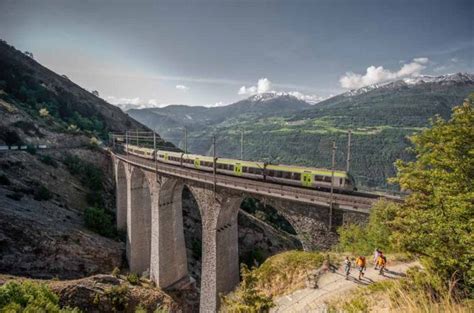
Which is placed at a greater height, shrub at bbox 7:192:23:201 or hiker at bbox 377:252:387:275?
hiker at bbox 377:252:387:275

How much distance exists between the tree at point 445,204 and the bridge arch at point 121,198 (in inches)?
1700

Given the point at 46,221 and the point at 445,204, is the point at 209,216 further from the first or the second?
the point at 46,221

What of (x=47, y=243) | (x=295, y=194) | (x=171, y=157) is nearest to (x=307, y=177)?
(x=295, y=194)

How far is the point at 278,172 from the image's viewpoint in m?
23.5

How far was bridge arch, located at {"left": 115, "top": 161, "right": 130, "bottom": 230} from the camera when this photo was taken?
46.1 metres

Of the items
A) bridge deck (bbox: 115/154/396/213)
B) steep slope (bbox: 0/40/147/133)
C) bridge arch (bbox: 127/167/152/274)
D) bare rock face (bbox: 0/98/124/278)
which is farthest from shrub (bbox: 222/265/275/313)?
steep slope (bbox: 0/40/147/133)

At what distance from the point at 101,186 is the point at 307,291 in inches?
2047

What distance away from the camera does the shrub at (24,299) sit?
13002 millimetres

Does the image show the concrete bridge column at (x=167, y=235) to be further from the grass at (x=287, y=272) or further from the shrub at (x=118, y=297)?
the grass at (x=287, y=272)

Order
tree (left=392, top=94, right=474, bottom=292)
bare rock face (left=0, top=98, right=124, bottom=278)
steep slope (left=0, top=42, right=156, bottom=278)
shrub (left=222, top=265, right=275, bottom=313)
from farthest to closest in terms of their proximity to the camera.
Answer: steep slope (left=0, top=42, right=156, bottom=278) → bare rock face (left=0, top=98, right=124, bottom=278) → shrub (left=222, top=265, right=275, bottom=313) → tree (left=392, top=94, right=474, bottom=292)

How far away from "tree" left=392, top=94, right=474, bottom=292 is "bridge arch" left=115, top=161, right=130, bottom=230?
4317 cm

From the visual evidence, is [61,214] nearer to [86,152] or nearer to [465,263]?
[86,152]

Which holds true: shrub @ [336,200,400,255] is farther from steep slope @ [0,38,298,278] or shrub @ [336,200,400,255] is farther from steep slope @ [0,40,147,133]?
steep slope @ [0,40,147,133]

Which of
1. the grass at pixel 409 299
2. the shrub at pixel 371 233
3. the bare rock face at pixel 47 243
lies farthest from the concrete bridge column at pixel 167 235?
the grass at pixel 409 299
